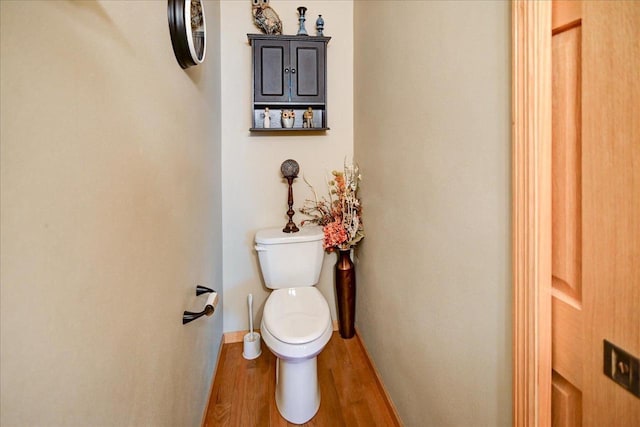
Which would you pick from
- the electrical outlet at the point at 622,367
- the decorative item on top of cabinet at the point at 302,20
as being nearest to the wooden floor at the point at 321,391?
the electrical outlet at the point at 622,367

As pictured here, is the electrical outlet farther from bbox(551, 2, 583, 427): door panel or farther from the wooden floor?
the wooden floor

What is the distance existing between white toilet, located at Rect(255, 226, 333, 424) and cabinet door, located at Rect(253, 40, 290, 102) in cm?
91

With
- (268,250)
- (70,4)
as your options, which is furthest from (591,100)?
(268,250)

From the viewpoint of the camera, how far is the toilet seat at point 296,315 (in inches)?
54.2

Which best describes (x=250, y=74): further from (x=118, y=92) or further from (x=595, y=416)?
(x=595, y=416)

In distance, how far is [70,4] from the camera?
1.56 ft

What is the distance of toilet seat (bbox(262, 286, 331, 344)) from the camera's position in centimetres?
138

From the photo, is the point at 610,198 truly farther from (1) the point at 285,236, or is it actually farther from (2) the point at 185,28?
(1) the point at 285,236

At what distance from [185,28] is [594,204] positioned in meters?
1.24

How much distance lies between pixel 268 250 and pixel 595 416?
1.52m

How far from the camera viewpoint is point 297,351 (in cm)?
132

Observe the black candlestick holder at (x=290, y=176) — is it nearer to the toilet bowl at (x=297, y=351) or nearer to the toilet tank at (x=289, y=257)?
the toilet tank at (x=289, y=257)

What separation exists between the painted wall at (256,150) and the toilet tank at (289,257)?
0.25 metres

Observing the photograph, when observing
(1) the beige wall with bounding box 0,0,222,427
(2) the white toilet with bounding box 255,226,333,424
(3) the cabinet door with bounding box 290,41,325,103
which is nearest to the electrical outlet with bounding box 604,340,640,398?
(1) the beige wall with bounding box 0,0,222,427
